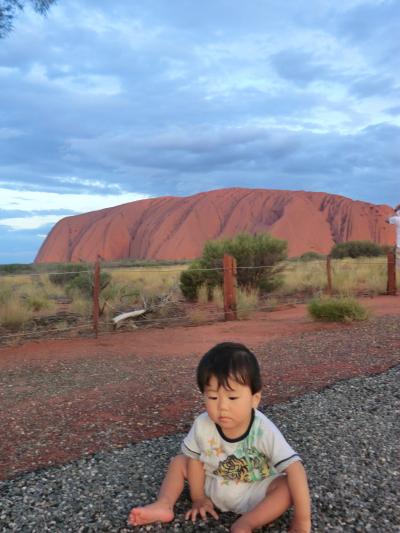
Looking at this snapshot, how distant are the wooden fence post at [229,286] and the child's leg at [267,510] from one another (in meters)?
9.48

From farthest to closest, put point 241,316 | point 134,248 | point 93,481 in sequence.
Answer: point 134,248 → point 241,316 → point 93,481

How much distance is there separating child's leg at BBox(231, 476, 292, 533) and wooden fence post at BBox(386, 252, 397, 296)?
1583 cm

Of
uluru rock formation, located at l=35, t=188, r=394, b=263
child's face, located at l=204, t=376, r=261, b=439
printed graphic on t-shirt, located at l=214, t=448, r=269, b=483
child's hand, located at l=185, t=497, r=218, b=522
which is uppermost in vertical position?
uluru rock formation, located at l=35, t=188, r=394, b=263

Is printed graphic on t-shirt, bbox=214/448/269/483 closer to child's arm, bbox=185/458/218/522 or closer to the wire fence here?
child's arm, bbox=185/458/218/522

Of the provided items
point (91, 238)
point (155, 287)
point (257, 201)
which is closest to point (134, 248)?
point (91, 238)

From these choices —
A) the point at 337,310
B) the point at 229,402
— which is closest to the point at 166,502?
the point at 229,402

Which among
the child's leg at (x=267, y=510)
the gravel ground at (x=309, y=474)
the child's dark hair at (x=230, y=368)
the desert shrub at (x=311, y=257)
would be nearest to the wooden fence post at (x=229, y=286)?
the gravel ground at (x=309, y=474)

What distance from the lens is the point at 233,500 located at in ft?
9.18

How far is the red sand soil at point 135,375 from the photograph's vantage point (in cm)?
441

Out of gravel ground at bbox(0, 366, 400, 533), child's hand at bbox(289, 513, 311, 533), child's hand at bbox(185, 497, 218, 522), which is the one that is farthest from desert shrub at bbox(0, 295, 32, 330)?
child's hand at bbox(289, 513, 311, 533)

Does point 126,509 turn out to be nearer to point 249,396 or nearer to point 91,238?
point 249,396

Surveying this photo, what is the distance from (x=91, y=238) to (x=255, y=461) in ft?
250

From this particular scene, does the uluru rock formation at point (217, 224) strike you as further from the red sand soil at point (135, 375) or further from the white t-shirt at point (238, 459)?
the white t-shirt at point (238, 459)

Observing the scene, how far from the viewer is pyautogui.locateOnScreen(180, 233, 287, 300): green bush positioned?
1750 cm
